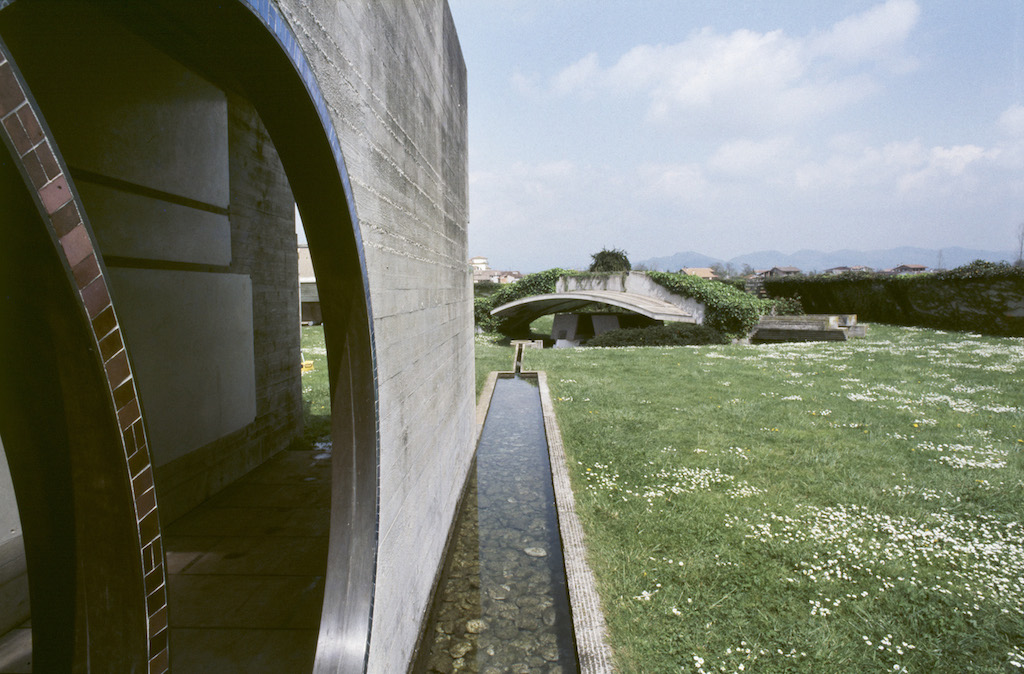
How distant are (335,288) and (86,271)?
1.47 meters

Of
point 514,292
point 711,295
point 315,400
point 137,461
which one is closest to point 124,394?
point 137,461

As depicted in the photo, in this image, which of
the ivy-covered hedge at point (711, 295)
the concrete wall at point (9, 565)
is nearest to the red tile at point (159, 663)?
the concrete wall at point (9, 565)

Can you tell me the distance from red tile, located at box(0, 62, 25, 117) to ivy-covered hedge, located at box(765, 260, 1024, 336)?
27.6m

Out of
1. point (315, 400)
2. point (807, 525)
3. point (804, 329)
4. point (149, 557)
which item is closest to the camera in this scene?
point (149, 557)

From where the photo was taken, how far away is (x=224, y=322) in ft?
18.4

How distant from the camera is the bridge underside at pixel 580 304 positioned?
883 inches

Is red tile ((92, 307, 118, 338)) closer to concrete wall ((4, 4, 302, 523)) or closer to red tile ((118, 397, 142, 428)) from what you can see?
red tile ((118, 397, 142, 428))

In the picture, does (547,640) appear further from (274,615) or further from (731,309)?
(731,309)

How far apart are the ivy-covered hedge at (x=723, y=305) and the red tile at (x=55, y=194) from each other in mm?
23173

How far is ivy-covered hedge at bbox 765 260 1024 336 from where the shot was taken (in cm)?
2023

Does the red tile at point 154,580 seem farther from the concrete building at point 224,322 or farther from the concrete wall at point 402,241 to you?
the concrete wall at point 402,241

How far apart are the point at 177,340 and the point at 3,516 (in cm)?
192

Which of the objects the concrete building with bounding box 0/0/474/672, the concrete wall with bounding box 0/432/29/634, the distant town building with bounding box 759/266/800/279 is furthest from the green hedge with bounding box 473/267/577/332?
the concrete wall with bounding box 0/432/29/634

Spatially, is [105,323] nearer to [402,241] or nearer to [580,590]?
[402,241]
